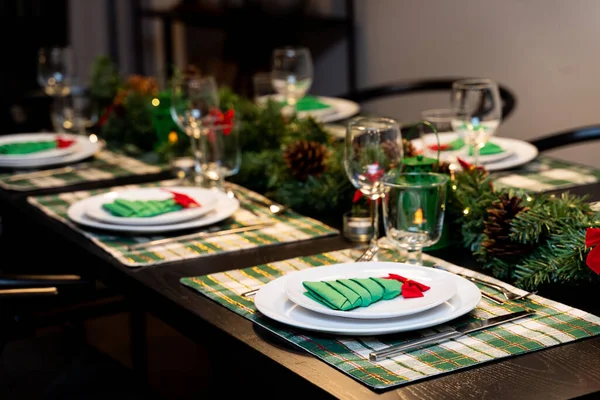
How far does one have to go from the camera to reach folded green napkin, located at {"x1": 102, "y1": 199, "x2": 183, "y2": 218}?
1620mm

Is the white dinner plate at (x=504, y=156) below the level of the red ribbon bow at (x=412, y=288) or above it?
above

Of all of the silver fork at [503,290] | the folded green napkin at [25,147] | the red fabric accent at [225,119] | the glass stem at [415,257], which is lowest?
the silver fork at [503,290]

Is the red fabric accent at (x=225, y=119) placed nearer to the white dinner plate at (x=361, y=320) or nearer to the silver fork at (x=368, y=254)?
the silver fork at (x=368, y=254)

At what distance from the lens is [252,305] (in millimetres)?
1219

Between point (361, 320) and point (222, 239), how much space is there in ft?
1.64

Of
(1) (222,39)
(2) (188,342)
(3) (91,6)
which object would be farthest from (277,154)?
(3) (91,6)

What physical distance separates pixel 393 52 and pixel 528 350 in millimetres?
3307

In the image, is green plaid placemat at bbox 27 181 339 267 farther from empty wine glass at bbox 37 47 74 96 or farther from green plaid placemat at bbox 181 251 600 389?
empty wine glass at bbox 37 47 74 96

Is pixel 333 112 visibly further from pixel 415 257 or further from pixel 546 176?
pixel 415 257

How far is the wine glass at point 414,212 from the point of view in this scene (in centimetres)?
129

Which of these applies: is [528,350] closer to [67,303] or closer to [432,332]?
[432,332]

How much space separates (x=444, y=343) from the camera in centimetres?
107

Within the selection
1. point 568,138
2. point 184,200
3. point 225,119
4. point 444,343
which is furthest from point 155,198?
point 568,138

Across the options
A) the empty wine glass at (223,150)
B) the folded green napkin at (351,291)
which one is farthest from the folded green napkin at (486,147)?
the folded green napkin at (351,291)
